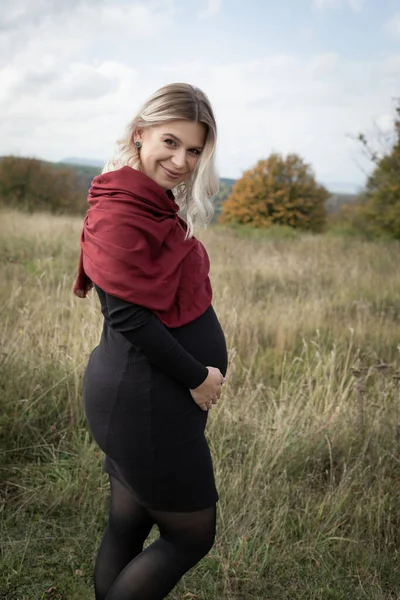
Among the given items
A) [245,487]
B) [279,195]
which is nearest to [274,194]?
[279,195]

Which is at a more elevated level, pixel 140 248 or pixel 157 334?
pixel 140 248

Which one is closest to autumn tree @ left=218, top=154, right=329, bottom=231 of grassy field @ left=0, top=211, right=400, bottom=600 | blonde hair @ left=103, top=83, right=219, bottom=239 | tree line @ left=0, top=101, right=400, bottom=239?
tree line @ left=0, top=101, right=400, bottom=239

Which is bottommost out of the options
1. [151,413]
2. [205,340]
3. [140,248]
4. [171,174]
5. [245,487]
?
[245,487]

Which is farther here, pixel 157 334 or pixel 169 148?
pixel 169 148

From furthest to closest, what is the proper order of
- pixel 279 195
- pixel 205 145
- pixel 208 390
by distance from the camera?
pixel 279 195, pixel 205 145, pixel 208 390

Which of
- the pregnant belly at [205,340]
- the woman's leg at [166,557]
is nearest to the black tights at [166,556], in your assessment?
the woman's leg at [166,557]

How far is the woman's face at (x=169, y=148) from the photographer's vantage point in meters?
1.58

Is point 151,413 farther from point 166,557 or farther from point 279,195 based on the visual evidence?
point 279,195

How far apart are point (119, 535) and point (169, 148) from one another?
123 centimetres

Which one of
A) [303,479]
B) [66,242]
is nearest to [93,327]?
[303,479]

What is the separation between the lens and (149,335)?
143cm

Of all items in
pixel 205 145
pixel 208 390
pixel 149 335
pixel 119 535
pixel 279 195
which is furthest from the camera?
pixel 279 195

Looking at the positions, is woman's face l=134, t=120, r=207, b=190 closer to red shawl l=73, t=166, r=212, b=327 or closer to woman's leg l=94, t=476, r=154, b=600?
red shawl l=73, t=166, r=212, b=327

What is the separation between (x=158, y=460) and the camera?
4.99 feet
